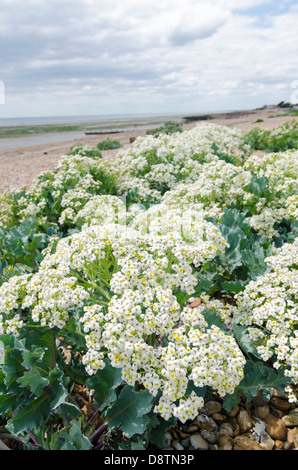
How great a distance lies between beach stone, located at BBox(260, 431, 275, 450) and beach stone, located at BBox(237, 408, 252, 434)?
10cm

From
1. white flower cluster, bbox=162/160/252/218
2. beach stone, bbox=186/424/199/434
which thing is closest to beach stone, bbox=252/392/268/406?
beach stone, bbox=186/424/199/434

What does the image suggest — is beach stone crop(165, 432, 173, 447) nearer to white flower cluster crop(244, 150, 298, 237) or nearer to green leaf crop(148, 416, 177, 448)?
green leaf crop(148, 416, 177, 448)

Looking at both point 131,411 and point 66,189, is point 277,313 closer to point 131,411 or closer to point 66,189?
point 131,411

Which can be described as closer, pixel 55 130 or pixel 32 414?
pixel 32 414

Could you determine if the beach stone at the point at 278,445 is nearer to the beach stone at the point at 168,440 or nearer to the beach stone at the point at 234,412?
the beach stone at the point at 234,412

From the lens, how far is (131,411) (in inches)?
77.7

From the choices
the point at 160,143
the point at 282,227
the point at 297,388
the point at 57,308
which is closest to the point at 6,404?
the point at 57,308

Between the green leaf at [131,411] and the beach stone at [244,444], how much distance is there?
0.67m

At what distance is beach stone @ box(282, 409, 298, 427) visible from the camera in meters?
2.29

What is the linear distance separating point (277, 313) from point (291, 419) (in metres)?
0.74

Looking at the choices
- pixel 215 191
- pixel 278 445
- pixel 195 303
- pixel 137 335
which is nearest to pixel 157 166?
pixel 215 191

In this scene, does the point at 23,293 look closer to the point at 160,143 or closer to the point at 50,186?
the point at 50,186

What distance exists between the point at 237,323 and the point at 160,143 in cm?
476

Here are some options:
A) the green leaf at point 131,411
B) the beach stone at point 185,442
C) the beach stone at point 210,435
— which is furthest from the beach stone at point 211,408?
the green leaf at point 131,411
